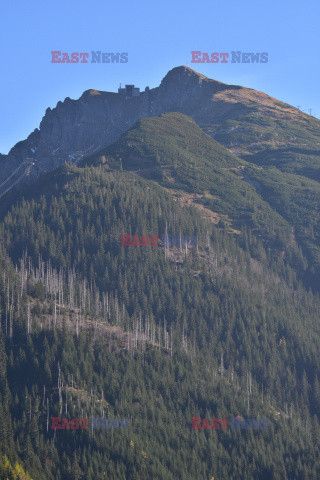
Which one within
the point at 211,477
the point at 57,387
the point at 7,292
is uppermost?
the point at 7,292

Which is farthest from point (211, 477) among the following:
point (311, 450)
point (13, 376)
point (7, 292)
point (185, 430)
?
point (7, 292)

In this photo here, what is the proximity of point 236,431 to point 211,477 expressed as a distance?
57.5ft

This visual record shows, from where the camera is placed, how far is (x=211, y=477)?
168375 mm

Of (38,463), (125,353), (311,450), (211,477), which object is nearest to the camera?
(38,463)

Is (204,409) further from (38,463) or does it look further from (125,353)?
(38,463)

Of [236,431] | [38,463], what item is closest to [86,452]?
[38,463]

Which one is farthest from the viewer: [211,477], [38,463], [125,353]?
[125,353]

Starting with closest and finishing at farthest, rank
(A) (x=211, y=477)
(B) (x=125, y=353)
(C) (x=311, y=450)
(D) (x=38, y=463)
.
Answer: (D) (x=38, y=463) → (A) (x=211, y=477) → (C) (x=311, y=450) → (B) (x=125, y=353)

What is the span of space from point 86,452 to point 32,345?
33.6m

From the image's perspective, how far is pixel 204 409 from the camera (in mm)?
187375

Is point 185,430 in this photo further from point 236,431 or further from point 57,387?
point 57,387

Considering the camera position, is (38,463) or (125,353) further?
(125,353)

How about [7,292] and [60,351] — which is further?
[7,292]

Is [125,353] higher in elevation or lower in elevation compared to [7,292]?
lower
